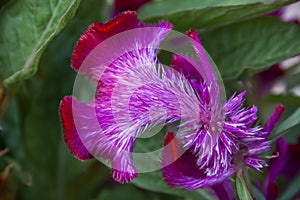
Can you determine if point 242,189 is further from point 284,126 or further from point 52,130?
point 52,130

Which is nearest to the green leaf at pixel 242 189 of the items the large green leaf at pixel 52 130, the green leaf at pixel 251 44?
the green leaf at pixel 251 44

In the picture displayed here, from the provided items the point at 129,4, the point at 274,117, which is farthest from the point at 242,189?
the point at 129,4

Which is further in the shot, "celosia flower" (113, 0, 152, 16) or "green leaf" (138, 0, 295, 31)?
"celosia flower" (113, 0, 152, 16)

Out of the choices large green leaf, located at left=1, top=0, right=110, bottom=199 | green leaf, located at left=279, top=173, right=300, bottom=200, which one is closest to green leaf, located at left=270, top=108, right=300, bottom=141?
green leaf, located at left=279, top=173, right=300, bottom=200

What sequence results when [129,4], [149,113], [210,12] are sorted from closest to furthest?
[149,113] → [210,12] → [129,4]

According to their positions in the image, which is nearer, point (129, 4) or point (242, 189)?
point (242, 189)

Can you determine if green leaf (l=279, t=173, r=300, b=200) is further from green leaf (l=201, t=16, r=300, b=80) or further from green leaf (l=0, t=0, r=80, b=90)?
green leaf (l=0, t=0, r=80, b=90)
